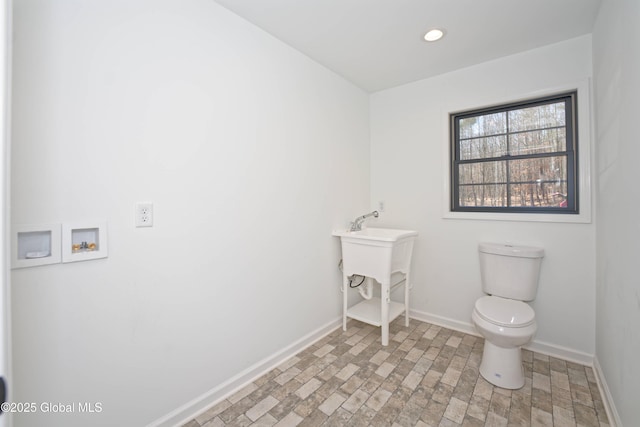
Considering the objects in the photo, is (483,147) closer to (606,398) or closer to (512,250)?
(512,250)

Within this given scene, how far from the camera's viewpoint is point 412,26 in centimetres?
191

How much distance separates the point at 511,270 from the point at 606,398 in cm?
83

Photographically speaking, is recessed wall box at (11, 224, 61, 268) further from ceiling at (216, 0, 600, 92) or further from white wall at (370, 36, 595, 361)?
white wall at (370, 36, 595, 361)

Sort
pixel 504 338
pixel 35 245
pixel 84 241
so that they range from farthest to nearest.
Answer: pixel 504 338
pixel 84 241
pixel 35 245

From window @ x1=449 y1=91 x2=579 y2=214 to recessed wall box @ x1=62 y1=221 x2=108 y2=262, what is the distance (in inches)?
101

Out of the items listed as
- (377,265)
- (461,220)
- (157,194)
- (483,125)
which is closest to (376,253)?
(377,265)

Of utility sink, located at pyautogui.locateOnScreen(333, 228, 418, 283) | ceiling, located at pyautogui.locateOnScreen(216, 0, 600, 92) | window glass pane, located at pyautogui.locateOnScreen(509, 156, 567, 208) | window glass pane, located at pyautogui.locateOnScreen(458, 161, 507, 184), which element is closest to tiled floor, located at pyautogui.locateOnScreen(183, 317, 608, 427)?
utility sink, located at pyautogui.locateOnScreen(333, 228, 418, 283)

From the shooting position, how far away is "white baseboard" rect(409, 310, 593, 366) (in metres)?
2.06

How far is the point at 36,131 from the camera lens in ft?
3.60

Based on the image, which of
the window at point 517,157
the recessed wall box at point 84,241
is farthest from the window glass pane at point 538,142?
the recessed wall box at point 84,241

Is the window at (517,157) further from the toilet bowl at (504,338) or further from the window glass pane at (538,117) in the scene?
the toilet bowl at (504,338)

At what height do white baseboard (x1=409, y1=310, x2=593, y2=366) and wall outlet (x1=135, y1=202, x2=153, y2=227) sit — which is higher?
wall outlet (x1=135, y1=202, x2=153, y2=227)

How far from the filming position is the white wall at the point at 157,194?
44.2 inches

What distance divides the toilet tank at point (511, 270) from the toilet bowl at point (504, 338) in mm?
231
